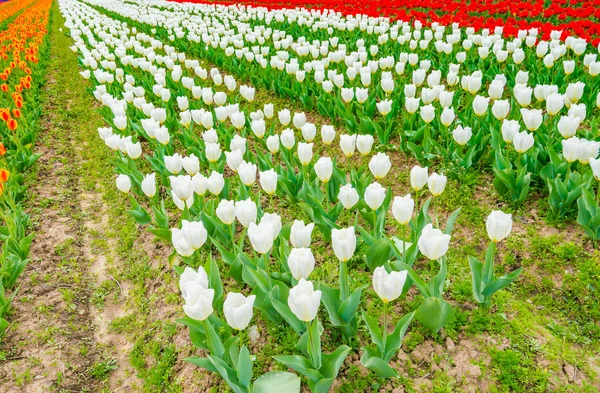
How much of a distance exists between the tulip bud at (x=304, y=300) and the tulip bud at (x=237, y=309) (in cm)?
18

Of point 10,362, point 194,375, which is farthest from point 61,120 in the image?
point 194,375

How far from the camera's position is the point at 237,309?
189 centimetres

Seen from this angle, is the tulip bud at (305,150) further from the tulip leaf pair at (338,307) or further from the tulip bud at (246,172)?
the tulip leaf pair at (338,307)

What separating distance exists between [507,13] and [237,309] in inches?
416

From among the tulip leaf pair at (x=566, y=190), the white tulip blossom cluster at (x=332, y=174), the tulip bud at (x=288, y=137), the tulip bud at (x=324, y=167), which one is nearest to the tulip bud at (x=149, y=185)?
the white tulip blossom cluster at (x=332, y=174)

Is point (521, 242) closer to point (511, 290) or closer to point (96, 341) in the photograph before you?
point (511, 290)

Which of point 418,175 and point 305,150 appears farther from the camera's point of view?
point 305,150

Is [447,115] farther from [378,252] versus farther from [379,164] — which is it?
[378,252]

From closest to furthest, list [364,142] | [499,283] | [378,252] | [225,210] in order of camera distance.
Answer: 1. [499,283]
2. [225,210]
3. [378,252]
4. [364,142]

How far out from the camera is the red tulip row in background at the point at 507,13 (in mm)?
7465

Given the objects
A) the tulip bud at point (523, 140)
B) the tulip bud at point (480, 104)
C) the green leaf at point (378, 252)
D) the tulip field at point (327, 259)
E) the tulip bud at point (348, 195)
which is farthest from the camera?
the tulip bud at point (480, 104)

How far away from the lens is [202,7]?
15695 mm

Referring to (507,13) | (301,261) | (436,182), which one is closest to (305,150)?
(436,182)

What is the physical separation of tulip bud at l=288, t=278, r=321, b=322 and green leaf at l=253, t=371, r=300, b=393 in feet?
1.75
